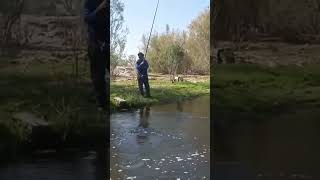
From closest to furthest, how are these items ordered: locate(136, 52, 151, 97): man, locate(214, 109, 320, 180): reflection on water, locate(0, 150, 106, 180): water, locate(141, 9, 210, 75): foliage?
locate(0, 150, 106, 180): water → locate(214, 109, 320, 180): reflection on water → locate(141, 9, 210, 75): foliage → locate(136, 52, 151, 97): man

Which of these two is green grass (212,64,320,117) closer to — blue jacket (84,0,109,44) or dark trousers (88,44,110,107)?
dark trousers (88,44,110,107)

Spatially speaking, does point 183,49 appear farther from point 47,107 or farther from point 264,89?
point 47,107

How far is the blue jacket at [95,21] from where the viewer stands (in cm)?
526

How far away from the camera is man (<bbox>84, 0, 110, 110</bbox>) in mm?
5266

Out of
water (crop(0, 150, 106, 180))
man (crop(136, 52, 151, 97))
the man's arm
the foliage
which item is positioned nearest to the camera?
water (crop(0, 150, 106, 180))

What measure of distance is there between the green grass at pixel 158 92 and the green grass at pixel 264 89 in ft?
0.66

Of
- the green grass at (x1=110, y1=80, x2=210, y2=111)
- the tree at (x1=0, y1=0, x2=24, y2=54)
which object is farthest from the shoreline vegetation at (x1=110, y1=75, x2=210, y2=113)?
the tree at (x1=0, y1=0, x2=24, y2=54)

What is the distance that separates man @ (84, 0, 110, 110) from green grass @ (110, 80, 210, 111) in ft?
0.52

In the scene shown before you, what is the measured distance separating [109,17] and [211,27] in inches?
38.7

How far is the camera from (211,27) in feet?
17.4

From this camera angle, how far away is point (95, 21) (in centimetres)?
526

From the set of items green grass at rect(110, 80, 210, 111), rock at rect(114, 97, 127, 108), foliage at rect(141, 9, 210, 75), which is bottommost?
rock at rect(114, 97, 127, 108)

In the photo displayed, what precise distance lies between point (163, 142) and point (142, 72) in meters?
0.73

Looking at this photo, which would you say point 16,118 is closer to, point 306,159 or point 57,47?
point 57,47
